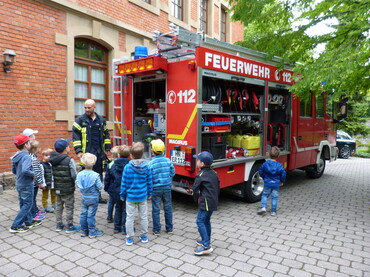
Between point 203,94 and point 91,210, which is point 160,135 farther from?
point 91,210

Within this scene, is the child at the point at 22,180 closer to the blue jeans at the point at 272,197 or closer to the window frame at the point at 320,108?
the blue jeans at the point at 272,197

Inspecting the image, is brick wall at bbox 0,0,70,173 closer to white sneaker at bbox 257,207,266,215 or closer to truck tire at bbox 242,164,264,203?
truck tire at bbox 242,164,264,203

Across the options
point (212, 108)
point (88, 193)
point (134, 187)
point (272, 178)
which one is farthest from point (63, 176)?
point (272, 178)

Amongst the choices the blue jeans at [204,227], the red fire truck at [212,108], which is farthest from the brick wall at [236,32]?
the blue jeans at [204,227]

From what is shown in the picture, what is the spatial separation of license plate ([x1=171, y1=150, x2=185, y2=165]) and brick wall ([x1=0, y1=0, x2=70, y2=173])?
372cm

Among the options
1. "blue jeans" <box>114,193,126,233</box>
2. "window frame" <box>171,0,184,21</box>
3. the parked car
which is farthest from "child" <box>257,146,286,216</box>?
the parked car

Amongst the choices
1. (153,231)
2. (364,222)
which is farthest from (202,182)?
(364,222)

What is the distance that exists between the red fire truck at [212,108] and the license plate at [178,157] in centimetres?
1

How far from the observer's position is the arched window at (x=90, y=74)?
799cm

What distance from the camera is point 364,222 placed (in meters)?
5.09

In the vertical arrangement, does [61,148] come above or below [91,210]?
above

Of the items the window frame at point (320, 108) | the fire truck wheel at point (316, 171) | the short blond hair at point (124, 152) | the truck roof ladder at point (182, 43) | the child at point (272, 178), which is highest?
the truck roof ladder at point (182, 43)

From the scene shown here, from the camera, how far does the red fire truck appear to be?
4.77 meters

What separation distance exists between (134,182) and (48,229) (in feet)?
5.32
